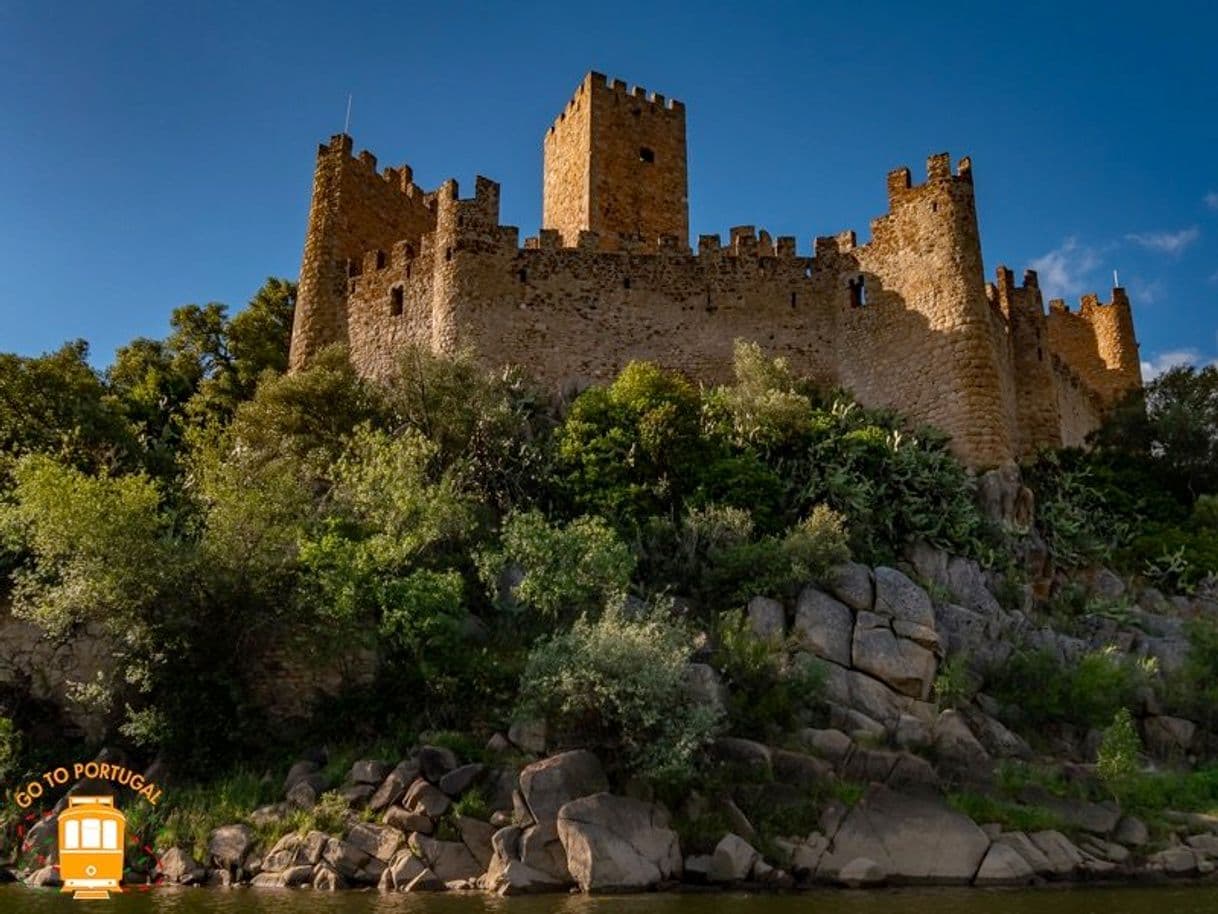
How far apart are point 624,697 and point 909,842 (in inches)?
216

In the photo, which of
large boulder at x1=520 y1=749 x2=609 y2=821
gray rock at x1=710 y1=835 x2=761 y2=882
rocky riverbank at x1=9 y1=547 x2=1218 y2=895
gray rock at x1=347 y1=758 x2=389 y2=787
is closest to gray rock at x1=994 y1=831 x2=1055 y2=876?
rocky riverbank at x1=9 y1=547 x2=1218 y2=895

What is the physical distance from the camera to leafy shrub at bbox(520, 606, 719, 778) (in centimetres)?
1914

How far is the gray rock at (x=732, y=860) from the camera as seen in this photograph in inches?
709

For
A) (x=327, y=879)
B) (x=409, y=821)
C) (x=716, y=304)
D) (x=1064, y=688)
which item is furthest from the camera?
(x=716, y=304)

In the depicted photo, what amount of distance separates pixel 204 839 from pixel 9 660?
7.06 m

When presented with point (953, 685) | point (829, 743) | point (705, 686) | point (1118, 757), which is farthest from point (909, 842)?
point (1118, 757)

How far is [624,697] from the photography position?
19.5 meters

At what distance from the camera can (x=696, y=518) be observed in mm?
26062

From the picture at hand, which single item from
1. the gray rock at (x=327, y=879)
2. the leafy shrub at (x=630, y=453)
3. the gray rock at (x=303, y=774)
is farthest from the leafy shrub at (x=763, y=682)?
the gray rock at (x=303, y=774)

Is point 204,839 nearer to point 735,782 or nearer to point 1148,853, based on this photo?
point 735,782

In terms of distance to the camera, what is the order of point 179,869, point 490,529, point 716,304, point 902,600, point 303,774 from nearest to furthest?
point 179,869
point 303,774
point 902,600
point 490,529
point 716,304

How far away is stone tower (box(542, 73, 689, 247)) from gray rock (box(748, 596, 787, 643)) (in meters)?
20.2

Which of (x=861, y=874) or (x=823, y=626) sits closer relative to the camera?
(x=861, y=874)

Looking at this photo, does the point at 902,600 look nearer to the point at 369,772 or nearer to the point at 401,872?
the point at 369,772
